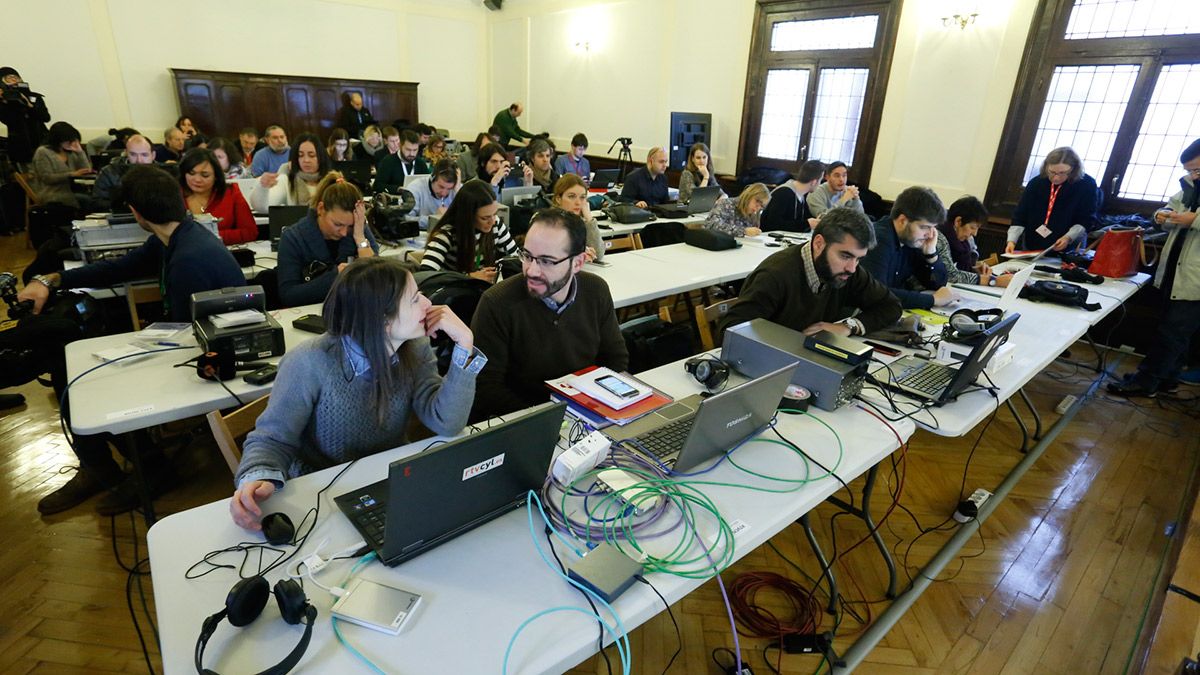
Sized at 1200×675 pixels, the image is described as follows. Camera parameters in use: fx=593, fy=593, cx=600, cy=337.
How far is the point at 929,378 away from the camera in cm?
212

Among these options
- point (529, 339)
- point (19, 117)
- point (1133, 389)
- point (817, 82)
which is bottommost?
point (1133, 389)

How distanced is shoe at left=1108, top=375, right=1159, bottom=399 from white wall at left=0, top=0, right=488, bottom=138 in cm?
1093

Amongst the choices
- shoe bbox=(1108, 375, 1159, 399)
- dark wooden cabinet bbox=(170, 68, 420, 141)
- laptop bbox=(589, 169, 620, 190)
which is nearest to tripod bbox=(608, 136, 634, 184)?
laptop bbox=(589, 169, 620, 190)

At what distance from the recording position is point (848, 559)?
2.32 m

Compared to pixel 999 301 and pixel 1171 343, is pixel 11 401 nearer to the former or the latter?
pixel 999 301

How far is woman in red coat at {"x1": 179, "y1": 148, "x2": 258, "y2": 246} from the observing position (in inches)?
130

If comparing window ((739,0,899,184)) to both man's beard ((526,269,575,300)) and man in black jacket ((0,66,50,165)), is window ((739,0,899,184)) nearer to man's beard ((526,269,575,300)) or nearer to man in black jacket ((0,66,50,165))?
man's beard ((526,269,575,300))

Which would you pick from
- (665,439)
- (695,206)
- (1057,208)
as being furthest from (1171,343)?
(665,439)

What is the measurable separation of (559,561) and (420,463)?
0.37 m

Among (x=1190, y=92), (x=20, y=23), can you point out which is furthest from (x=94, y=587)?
(x=20, y=23)

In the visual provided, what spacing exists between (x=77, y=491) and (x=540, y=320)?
2063 millimetres

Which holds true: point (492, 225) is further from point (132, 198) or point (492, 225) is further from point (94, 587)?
point (94, 587)

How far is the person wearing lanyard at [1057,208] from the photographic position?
4301 millimetres

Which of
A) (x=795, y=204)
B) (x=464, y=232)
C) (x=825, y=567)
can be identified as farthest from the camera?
(x=795, y=204)
